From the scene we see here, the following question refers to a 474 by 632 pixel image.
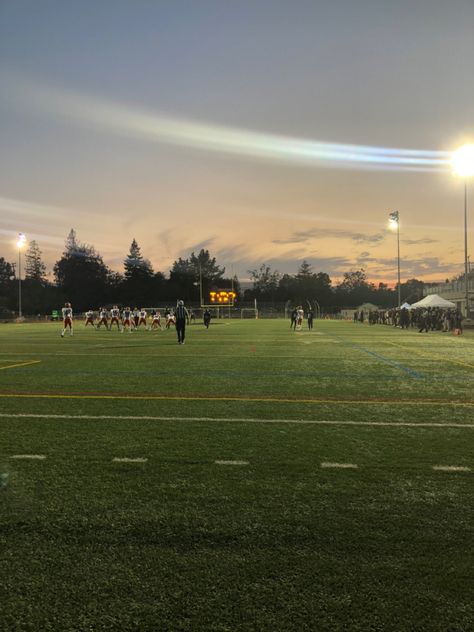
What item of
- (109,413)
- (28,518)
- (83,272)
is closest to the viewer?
(28,518)

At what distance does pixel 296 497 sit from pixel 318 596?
1.26 metres

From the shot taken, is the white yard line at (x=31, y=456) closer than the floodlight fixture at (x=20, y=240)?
Yes

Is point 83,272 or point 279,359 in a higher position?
point 83,272

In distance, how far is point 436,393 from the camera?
28.2 ft

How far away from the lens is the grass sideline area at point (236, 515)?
2355 mm

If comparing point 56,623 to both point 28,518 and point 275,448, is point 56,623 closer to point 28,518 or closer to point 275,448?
point 28,518

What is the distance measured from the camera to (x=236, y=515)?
3346mm

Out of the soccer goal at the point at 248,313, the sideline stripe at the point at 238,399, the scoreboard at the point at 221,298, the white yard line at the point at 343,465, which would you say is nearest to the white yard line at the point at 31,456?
the white yard line at the point at 343,465

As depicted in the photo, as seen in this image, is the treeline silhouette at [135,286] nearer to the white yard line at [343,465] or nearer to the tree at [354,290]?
the tree at [354,290]

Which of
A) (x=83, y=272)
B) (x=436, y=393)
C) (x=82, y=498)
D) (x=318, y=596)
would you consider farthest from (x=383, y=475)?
(x=83, y=272)

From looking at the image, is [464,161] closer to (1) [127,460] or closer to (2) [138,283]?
(1) [127,460]

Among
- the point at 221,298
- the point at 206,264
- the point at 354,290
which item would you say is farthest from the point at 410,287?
the point at 221,298

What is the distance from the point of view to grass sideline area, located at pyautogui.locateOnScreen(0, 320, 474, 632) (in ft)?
7.73

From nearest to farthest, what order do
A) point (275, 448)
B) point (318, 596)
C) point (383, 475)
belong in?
point (318, 596) < point (383, 475) < point (275, 448)
